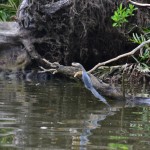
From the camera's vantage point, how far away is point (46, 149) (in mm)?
4301

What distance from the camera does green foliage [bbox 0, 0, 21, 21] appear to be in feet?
47.2

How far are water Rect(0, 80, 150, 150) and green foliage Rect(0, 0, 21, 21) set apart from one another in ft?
19.9

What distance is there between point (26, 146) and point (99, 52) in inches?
330

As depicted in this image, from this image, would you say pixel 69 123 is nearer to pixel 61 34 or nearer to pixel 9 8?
pixel 61 34

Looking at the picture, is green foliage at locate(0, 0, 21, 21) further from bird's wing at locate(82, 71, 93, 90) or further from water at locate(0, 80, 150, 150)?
bird's wing at locate(82, 71, 93, 90)

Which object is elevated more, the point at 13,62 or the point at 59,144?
the point at 13,62

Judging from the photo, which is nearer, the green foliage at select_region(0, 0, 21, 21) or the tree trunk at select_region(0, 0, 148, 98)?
the tree trunk at select_region(0, 0, 148, 98)

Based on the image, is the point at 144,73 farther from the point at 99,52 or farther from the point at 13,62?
the point at 13,62

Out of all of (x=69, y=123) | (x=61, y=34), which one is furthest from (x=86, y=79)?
(x=61, y=34)

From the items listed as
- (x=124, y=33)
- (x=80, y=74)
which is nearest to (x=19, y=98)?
(x=80, y=74)

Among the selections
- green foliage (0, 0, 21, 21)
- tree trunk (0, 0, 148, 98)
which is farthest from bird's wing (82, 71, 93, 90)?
green foliage (0, 0, 21, 21)

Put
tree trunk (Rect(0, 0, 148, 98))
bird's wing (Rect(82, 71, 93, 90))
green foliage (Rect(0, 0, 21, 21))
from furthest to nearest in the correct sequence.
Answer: green foliage (Rect(0, 0, 21, 21)), tree trunk (Rect(0, 0, 148, 98)), bird's wing (Rect(82, 71, 93, 90))

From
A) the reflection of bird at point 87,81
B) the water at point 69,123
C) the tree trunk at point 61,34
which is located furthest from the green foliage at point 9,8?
the reflection of bird at point 87,81

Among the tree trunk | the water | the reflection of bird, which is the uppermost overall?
the tree trunk
